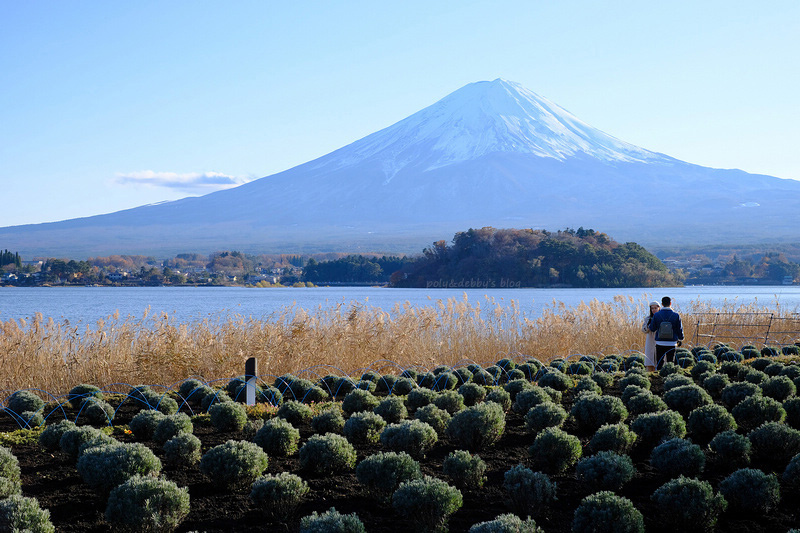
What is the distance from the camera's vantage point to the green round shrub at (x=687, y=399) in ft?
26.8

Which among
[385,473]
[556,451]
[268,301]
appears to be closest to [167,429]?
[385,473]

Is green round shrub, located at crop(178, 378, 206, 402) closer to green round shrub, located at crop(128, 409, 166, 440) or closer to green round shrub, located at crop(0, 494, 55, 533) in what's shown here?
green round shrub, located at crop(128, 409, 166, 440)

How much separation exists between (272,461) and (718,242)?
127501 mm

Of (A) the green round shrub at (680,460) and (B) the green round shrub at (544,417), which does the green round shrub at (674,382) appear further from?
(A) the green round shrub at (680,460)

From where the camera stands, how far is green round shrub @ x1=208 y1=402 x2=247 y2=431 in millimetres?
7523

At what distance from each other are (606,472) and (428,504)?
147 cm

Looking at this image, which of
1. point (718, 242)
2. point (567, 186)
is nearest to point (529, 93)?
point (567, 186)

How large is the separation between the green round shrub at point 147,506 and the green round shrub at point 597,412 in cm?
401

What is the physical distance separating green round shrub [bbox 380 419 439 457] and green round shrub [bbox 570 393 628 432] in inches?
69.5

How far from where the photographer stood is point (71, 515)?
5.11m

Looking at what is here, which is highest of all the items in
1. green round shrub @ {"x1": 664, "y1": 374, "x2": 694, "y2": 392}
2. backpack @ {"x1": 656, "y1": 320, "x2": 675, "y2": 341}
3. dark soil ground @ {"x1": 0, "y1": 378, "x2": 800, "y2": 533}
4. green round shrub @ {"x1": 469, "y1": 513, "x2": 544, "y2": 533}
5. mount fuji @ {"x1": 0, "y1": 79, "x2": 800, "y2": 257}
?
mount fuji @ {"x1": 0, "y1": 79, "x2": 800, "y2": 257}

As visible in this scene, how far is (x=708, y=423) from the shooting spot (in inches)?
276

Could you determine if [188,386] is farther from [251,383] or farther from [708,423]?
[708,423]

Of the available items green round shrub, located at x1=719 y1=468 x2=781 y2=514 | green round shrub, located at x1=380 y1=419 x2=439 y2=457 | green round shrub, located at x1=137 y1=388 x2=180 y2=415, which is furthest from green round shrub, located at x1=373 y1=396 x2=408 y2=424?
green round shrub, located at x1=719 y1=468 x2=781 y2=514
